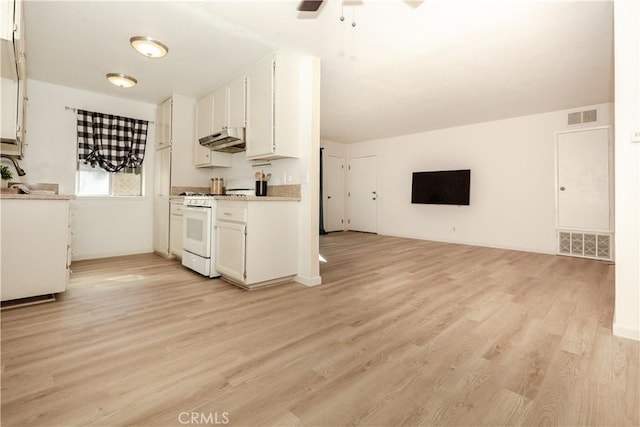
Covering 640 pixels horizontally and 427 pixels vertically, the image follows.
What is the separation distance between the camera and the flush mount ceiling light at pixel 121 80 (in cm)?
354

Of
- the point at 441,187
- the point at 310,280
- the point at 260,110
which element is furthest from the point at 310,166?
the point at 441,187

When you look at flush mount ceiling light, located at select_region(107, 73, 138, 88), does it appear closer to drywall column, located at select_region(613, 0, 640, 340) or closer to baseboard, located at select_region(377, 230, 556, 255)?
drywall column, located at select_region(613, 0, 640, 340)

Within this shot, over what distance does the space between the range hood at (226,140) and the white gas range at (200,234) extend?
62cm

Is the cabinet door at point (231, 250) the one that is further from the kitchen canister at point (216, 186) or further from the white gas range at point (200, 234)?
the kitchen canister at point (216, 186)

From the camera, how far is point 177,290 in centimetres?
281

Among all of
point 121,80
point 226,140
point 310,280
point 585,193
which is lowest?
point 310,280

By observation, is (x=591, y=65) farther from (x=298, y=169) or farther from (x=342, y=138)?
(x=342, y=138)

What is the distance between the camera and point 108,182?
445cm

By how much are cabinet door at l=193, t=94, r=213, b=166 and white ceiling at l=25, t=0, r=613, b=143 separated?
197 millimetres

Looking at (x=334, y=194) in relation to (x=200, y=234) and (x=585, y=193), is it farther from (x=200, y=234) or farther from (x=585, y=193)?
(x=585, y=193)

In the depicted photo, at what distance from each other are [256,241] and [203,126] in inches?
90.6

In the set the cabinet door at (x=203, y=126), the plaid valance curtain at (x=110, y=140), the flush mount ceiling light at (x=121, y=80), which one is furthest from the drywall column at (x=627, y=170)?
the plaid valance curtain at (x=110, y=140)

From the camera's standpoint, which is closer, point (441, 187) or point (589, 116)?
point (589, 116)

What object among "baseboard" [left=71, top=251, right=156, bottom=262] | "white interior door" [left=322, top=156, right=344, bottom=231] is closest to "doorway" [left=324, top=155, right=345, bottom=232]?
"white interior door" [left=322, top=156, right=344, bottom=231]
